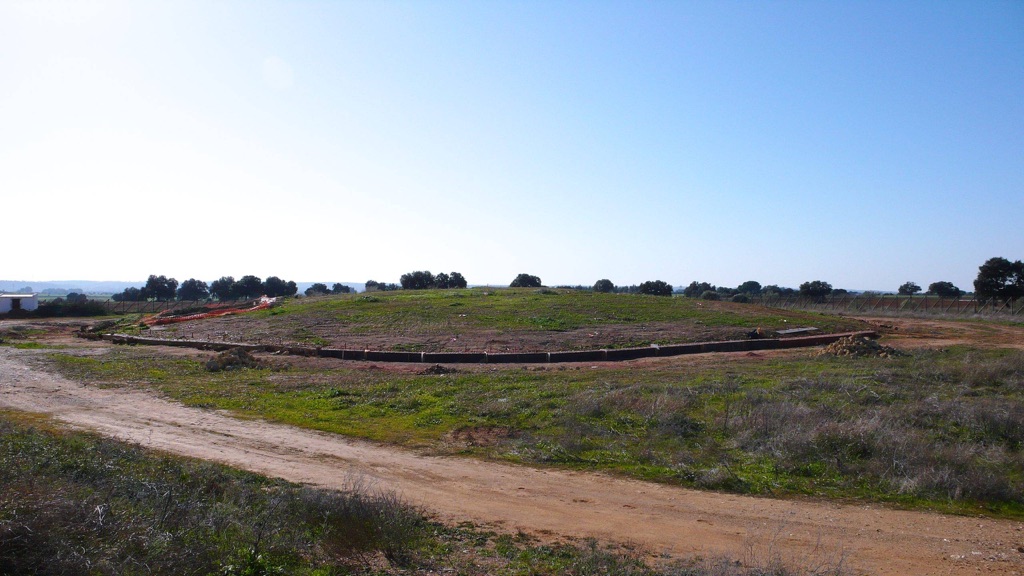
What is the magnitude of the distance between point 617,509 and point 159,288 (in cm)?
8193

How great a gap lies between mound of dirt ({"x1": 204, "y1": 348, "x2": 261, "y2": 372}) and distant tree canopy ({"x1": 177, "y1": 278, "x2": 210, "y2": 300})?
221 feet

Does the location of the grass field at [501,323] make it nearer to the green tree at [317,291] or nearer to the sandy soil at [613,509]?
the sandy soil at [613,509]

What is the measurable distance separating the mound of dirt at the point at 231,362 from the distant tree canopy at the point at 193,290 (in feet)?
221

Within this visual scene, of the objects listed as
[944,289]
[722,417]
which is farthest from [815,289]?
[722,417]

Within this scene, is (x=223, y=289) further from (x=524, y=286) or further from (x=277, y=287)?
(x=524, y=286)

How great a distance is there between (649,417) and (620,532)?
4.87 meters

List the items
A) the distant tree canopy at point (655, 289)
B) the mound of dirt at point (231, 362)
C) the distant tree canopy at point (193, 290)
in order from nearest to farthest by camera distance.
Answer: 1. the mound of dirt at point (231, 362)
2. the distant tree canopy at point (655, 289)
3. the distant tree canopy at point (193, 290)

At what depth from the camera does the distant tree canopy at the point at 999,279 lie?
155 feet

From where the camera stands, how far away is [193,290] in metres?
83.6

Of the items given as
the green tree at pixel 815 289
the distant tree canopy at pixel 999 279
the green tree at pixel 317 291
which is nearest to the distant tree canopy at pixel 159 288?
the green tree at pixel 317 291

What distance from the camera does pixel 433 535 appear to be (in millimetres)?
6734

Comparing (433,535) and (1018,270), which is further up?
(1018,270)

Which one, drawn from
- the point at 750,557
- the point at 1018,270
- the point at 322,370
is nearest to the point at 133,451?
the point at 750,557

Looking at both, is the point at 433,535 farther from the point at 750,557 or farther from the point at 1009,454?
the point at 1009,454
